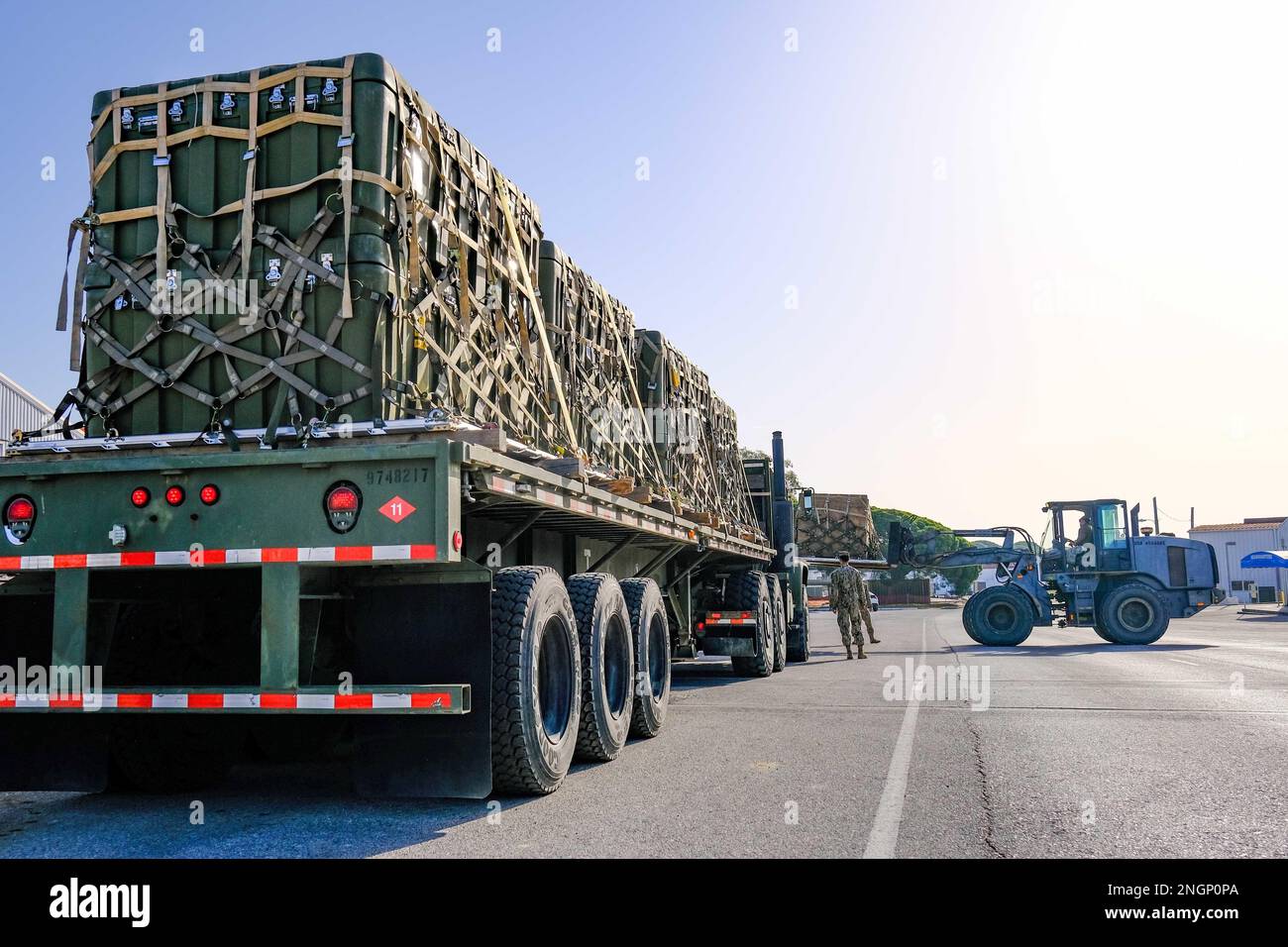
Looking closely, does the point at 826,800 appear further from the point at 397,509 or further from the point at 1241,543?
the point at 1241,543

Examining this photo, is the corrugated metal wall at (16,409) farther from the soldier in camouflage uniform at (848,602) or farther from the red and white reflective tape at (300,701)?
the red and white reflective tape at (300,701)

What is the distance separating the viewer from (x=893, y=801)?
602 centimetres

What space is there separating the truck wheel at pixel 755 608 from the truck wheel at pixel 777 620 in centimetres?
53

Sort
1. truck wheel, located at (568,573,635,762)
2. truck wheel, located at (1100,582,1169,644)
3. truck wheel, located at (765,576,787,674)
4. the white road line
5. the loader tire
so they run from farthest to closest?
the loader tire, truck wheel, located at (1100,582,1169,644), truck wheel, located at (765,576,787,674), truck wheel, located at (568,573,635,762), the white road line

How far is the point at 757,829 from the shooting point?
5.31 meters

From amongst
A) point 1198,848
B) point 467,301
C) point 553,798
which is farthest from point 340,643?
point 1198,848

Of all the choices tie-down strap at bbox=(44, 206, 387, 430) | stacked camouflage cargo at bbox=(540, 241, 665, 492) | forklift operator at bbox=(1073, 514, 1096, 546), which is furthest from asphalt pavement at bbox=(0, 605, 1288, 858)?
forklift operator at bbox=(1073, 514, 1096, 546)

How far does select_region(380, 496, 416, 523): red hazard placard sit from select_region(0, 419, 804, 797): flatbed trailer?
0.01 m

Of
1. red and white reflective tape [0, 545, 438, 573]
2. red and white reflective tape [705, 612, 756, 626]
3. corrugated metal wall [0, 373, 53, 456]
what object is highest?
corrugated metal wall [0, 373, 53, 456]

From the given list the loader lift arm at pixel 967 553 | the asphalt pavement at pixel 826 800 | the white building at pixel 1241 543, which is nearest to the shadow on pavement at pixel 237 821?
the asphalt pavement at pixel 826 800

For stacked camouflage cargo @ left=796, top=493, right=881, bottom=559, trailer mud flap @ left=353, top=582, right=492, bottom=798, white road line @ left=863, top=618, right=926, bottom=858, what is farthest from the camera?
stacked camouflage cargo @ left=796, top=493, right=881, bottom=559

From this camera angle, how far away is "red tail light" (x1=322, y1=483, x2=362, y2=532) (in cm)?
520

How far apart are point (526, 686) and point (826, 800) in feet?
5.81

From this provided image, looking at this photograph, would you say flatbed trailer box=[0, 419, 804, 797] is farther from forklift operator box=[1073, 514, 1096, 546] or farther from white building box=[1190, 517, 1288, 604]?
white building box=[1190, 517, 1288, 604]
